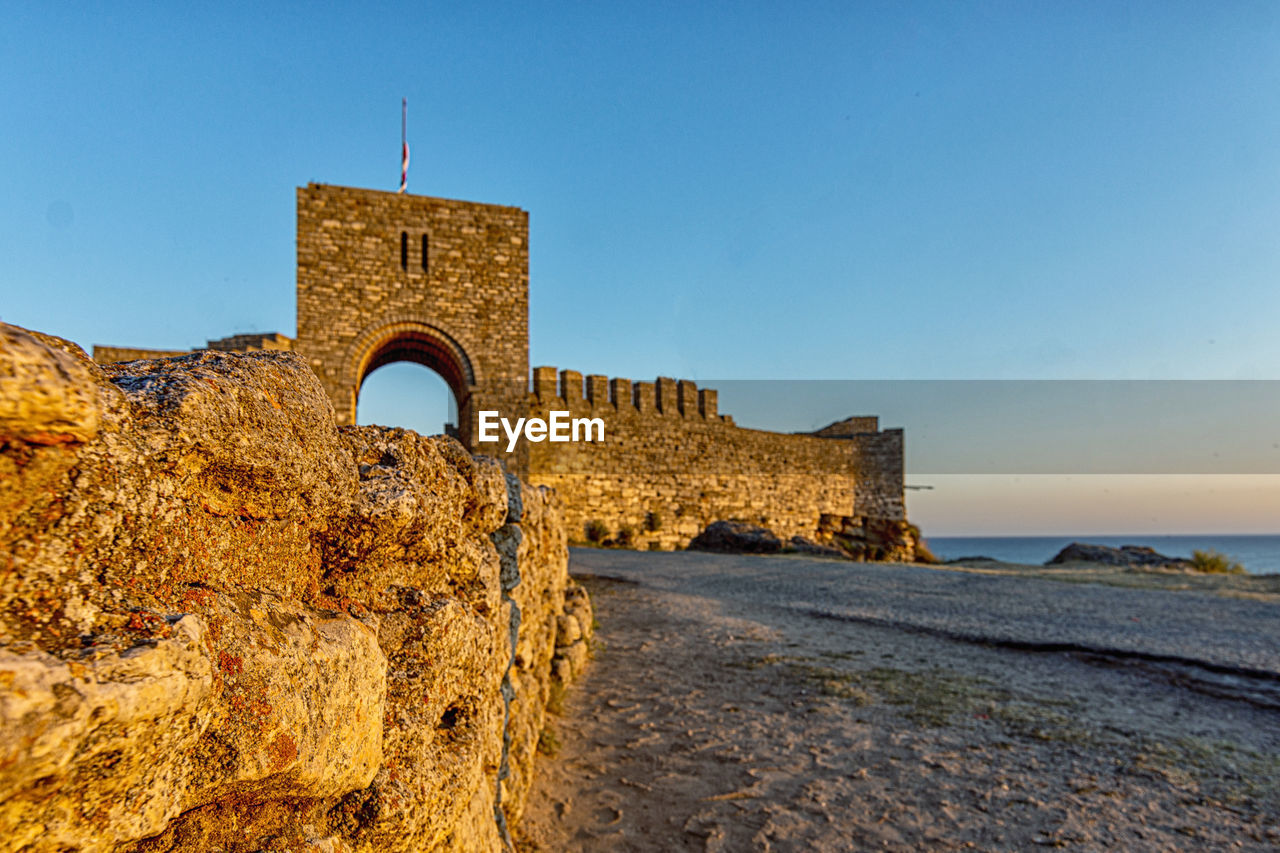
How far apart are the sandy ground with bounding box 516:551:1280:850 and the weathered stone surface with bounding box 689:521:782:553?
8.18 meters

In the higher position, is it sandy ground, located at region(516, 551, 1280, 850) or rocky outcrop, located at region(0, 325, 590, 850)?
rocky outcrop, located at region(0, 325, 590, 850)

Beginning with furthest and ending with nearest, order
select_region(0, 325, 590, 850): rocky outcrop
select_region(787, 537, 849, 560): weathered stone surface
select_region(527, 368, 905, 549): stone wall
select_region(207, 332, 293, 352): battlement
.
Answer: select_region(527, 368, 905, 549): stone wall → select_region(787, 537, 849, 560): weathered stone surface → select_region(207, 332, 293, 352): battlement → select_region(0, 325, 590, 850): rocky outcrop

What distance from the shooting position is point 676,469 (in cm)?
1794

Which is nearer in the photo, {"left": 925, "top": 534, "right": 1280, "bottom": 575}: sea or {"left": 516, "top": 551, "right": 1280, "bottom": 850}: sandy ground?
{"left": 516, "top": 551, "right": 1280, "bottom": 850}: sandy ground

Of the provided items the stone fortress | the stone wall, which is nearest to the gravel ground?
the stone fortress

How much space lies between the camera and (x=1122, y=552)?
1745 centimetres

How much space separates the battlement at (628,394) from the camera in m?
15.9

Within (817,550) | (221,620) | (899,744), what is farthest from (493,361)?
(221,620)

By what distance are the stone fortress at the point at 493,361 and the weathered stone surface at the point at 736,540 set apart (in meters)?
1.61

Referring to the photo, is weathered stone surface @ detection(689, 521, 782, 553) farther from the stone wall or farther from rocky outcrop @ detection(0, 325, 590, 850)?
rocky outcrop @ detection(0, 325, 590, 850)

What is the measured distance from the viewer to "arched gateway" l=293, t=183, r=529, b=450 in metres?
12.6

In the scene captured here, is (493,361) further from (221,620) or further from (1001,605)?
(221,620)

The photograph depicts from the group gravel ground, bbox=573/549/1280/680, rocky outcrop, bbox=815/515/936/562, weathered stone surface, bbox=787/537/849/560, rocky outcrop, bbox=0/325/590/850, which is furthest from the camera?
rocky outcrop, bbox=815/515/936/562

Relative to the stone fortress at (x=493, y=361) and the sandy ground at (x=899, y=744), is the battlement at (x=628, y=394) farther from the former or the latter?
the sandy ground at (x=899, y=744)
